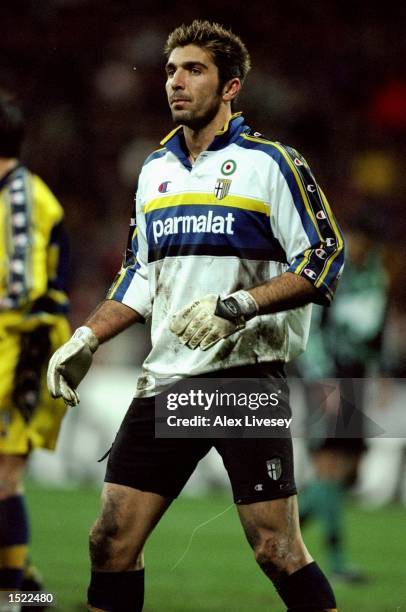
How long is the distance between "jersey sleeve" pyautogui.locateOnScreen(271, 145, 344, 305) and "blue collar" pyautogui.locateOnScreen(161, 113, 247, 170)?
18 cm

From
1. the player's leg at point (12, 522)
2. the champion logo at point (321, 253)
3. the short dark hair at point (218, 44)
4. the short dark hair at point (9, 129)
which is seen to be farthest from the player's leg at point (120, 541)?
the short dark hair at point (9, 129)

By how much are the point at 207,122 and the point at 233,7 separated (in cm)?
947

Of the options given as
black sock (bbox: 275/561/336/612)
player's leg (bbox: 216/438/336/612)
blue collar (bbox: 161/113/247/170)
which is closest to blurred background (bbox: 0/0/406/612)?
blue collar (bbox: 161/113/247/170)

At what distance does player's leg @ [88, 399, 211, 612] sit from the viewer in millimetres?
3668

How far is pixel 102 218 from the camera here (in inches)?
485

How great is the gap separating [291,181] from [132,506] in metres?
1.07

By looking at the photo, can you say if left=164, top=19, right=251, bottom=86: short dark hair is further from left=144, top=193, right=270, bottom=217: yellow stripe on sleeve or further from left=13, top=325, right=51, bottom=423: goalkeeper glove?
left=13, top=325, right=51, bottom=423: goalkeeper glove

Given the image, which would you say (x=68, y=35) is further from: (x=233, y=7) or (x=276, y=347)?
(x=276, y=347)

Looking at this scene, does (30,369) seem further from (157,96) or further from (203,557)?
(157,96)

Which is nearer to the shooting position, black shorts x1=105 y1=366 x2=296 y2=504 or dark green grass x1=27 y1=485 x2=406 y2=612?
black shorts x1=105 y1=366 x2=296 y2=504

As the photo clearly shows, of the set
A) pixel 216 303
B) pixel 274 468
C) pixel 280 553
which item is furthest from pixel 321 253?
pixel 280 553

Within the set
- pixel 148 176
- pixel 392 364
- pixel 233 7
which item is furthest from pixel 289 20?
pixel 148 176

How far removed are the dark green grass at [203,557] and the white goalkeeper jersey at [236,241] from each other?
1.93 meters

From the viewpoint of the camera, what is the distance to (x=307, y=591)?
138 inches
